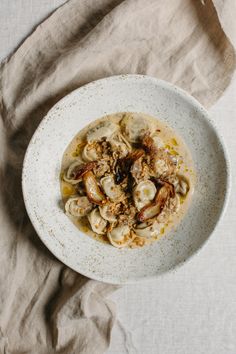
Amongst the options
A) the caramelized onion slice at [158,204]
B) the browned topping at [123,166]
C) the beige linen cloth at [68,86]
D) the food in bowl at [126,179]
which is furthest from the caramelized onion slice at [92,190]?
the beige linen cloth at [68,86]

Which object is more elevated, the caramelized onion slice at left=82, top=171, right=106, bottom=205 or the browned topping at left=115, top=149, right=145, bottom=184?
the browned topping at left=115, top=149, right=145, bottom=184

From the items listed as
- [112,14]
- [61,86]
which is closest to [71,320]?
[61,86]

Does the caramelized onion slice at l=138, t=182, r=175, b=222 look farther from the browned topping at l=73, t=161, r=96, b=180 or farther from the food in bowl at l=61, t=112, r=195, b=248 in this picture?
the browned topping at l=73, t=161, r=96, b=180

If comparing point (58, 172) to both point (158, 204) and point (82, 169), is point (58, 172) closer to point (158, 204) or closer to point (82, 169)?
point (82, 169)

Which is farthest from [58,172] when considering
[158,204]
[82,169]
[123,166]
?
[158,204]

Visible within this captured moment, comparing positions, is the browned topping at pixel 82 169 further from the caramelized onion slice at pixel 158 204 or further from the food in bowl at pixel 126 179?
the caramelized onion slice at pixel 158 204

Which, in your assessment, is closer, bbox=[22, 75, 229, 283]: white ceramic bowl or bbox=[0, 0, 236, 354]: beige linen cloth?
bbox=[22, 75, 229, 283]: white ceramic bowl

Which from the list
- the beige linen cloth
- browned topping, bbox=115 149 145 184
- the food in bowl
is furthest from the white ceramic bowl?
browned topping, bbox=115 149 145 184

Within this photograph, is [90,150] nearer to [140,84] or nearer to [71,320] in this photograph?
[140,84]
